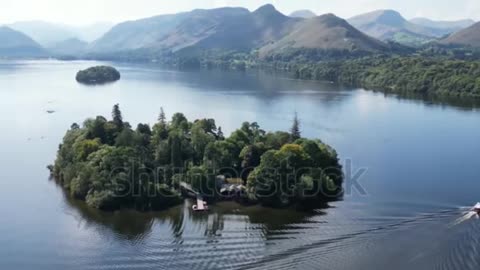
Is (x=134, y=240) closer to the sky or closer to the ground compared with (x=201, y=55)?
closer to the ground

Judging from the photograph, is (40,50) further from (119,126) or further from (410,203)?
(410,203)

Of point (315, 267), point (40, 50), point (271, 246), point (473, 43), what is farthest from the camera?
point (40, 50)

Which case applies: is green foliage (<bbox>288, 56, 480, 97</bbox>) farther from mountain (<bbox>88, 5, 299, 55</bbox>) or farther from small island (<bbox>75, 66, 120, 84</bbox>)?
mountain (<bbox>88, 5, 299, 55</bbox>)

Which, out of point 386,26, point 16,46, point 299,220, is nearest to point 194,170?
point 299,220

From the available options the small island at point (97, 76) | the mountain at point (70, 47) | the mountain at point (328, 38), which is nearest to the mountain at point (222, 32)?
the mountain at point (70, 47)

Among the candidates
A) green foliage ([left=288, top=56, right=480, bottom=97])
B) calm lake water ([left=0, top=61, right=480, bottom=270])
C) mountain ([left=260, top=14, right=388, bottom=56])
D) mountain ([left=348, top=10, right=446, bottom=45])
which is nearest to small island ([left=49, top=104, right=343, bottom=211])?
calm lake water ([left=0, top=61, right=480, bottom=270])

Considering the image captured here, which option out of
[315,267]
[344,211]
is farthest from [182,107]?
[315,267]

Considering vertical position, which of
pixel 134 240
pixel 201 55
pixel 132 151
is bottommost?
pixel 134 240

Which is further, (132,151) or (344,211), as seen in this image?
(132,151)
